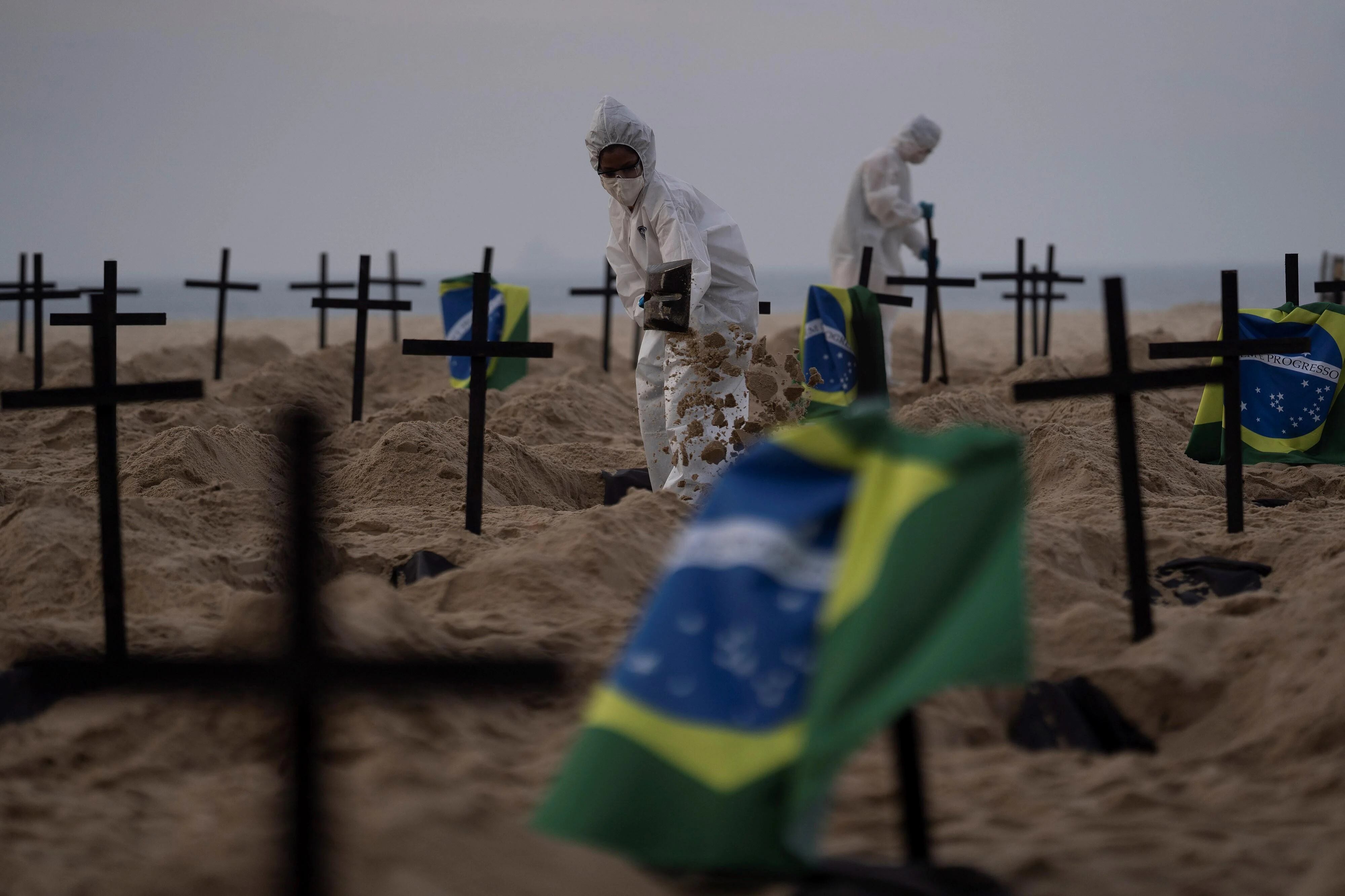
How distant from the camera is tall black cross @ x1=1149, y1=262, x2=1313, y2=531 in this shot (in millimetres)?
5082

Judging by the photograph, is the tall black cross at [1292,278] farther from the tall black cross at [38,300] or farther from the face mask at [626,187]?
the tall black cross at [38,300]

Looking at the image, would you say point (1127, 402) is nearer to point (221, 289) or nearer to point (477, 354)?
point (477, 354)

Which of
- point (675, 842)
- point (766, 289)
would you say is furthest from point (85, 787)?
point (766, 289)

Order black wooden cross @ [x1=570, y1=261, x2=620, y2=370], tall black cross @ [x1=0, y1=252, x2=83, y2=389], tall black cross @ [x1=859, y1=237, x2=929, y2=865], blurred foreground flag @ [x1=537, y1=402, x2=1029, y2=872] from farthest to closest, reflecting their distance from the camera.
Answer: black wooden cross @ [x1=570, y1=261, x2=620, y2=370], tall black cross @ [x1=0, y1=252, x2=83, y2=389], tall black cross @ [x1=859, y1=237, x2=929, y2=865], blurred foreground flag @ [x1=537, y1=402, x2=1029, y2=872]

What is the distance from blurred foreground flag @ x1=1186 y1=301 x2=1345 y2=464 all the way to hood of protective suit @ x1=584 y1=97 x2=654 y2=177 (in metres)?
3.59

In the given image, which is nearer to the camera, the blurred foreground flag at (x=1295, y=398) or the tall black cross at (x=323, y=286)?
the blurred foreground flag at (x=1295, y=398)

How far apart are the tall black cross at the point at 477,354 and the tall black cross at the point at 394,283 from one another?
5.97 m

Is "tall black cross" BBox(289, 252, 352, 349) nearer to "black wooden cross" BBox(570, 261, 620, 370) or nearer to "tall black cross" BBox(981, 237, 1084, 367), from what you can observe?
"black wooden cross" BBox(570, 261, 620, 370)

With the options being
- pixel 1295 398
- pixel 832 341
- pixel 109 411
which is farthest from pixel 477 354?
pixel 1295 398

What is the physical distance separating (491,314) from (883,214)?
367 cm

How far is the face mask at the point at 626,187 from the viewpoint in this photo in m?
6.43

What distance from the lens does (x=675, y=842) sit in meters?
2.09

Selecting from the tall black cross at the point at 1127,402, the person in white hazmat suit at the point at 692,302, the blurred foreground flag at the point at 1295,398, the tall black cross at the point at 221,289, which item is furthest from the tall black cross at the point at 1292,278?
the tall black cross at the point at 221,289

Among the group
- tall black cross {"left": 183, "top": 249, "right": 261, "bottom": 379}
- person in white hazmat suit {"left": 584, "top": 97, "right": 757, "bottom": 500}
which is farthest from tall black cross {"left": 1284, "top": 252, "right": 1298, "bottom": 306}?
tall black cross {"left": 183, "top": 249, "right": 261, "bottom": 379}
